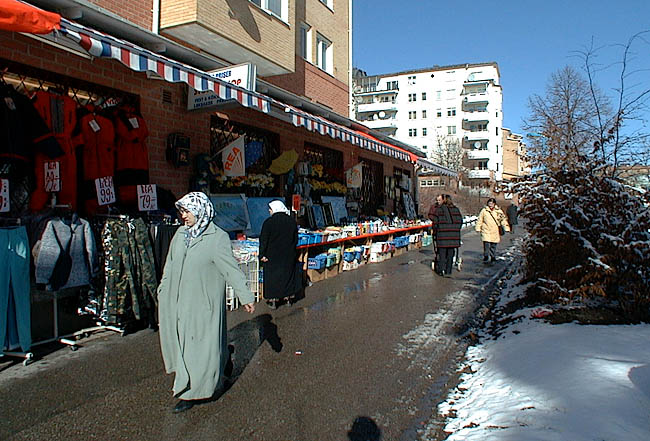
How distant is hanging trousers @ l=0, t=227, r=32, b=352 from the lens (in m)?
4.67

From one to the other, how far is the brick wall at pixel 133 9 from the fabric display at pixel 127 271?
14.8ft

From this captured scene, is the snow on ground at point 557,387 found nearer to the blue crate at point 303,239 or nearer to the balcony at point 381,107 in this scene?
the blue crate at point 303,239

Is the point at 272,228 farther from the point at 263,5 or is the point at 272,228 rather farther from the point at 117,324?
the point at 263,5

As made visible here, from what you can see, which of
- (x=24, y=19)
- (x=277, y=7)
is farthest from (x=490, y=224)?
(x=24, y=19)

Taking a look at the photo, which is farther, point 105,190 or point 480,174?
point 480,174

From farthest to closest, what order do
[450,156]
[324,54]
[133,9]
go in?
[450,156] → [324,54] → [133,9]

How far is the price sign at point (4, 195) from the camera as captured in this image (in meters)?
5.01

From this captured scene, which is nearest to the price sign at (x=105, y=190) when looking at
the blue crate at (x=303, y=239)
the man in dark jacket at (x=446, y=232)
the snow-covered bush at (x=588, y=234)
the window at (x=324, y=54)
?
the blue crate at (x=303, y=239)

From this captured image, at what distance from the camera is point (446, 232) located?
10.5m

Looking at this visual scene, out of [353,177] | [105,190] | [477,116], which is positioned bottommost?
[105,190]

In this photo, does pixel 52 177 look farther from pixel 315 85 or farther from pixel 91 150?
pixel 315 85

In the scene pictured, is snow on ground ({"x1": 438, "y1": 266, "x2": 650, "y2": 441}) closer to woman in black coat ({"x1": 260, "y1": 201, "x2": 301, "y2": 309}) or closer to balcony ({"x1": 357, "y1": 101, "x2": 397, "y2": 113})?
woman in black coat ({"x1": 260, "y1": 201, "x2": 301, "y2": 309})

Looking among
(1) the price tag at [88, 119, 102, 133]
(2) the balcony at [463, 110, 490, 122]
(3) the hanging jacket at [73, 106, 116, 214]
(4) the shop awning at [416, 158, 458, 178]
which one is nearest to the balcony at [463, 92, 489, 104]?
(2) the balcony at [463, 110, 490, 122]

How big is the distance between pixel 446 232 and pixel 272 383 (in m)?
7.07
